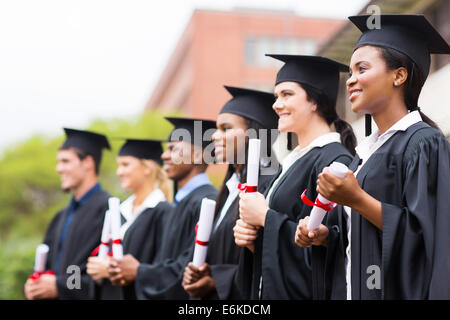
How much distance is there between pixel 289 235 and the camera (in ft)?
12.5

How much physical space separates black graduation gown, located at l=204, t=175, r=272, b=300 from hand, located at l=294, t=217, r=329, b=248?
122cm

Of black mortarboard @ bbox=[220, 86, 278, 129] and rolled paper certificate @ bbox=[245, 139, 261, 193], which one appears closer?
rolled paper certificate @ bbox=[245, 139, 261, 193]

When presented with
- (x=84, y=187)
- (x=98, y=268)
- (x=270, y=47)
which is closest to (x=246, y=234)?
(x=98, y=268)

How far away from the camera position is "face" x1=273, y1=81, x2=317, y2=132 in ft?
13.5

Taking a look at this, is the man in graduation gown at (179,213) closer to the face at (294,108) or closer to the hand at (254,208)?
the hand at (254,208)

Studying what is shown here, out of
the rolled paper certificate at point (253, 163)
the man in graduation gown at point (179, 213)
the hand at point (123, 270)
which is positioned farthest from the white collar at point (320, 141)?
the hand at point (123, 270)

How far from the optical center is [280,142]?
38.5 ft

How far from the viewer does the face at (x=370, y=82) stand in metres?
3.16

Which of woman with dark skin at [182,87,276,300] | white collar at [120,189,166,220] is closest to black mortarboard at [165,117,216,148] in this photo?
white collar at [120,189,166,220]

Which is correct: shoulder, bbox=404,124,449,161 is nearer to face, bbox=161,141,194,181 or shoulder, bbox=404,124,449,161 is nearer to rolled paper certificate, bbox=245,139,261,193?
rolled paper certificate, bbox=245,139,261,193

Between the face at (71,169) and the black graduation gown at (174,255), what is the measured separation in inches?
63.5

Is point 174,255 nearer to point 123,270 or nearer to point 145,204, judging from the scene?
point 123,270
